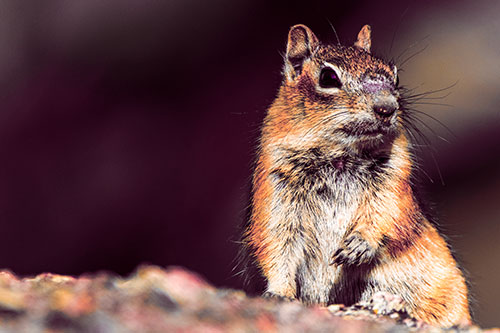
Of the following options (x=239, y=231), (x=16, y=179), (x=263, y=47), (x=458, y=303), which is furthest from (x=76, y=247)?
(x=458, y=303)

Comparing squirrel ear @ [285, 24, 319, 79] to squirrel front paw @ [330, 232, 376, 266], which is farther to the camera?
squirrel ear @ [285, 24, 319, 79]

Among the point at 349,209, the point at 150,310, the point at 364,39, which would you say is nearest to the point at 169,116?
the point at 364,39

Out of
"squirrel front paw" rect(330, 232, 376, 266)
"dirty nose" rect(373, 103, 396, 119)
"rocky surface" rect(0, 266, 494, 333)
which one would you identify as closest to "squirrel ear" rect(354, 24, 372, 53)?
"dirty nose" rect(373, 103, 396, 119)

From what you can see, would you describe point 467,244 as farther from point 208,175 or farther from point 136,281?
point 136,281

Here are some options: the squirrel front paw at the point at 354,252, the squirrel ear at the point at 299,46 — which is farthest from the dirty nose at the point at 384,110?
the squirrel ear at the point at 299,46

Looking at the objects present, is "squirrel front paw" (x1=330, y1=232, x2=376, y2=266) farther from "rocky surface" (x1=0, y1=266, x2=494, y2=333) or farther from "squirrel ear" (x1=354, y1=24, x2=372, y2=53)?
"squirrel ear" (x1=354, y1=24, x2=372, y2=53)

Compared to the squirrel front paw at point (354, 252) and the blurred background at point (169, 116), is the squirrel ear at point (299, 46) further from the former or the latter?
the blurred background at point (169, 116)
